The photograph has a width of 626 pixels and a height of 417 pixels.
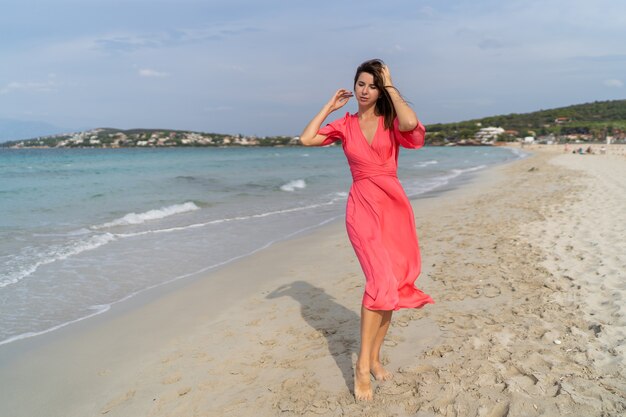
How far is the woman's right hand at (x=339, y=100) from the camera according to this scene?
3.01 meters

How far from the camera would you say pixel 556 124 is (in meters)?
114

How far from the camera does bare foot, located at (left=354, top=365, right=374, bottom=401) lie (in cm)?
287

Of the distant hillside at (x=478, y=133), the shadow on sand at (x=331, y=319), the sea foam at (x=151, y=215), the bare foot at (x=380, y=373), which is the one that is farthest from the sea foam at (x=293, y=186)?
the distant hillside at (x=478, y=133)

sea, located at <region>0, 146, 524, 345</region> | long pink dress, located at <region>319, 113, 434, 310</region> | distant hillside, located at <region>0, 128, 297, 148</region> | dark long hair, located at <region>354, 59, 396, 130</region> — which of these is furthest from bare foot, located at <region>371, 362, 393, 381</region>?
distant hillside, located at <region>0, 128, 297, 148</region>

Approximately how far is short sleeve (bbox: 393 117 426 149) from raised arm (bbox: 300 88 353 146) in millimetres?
415

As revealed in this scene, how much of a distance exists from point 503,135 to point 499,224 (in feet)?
357

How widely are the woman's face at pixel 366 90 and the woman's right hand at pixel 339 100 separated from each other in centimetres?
21

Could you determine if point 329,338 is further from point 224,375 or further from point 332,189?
point 332,189

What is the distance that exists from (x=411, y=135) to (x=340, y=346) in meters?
1.84

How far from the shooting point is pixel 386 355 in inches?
138

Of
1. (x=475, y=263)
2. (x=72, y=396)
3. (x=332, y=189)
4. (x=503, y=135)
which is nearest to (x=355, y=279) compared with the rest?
(x=475, y=263)

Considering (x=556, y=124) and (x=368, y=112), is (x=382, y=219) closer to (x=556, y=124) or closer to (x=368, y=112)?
(x=368, y=112)

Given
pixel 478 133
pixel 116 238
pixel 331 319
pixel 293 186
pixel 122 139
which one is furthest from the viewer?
pixel 478 133

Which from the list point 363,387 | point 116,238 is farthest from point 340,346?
point 116,238
